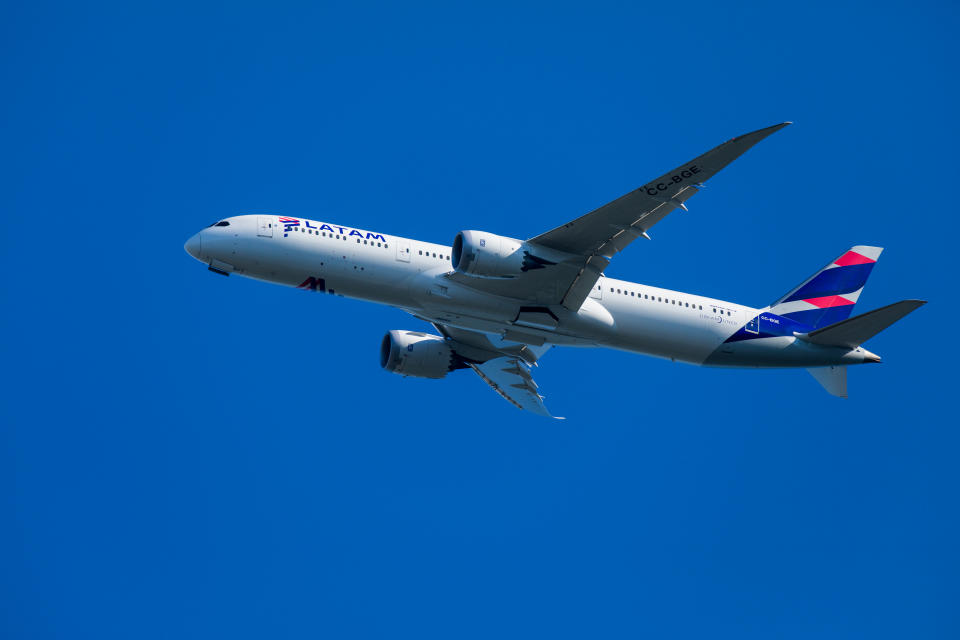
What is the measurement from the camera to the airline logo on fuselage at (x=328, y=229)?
38.0 m

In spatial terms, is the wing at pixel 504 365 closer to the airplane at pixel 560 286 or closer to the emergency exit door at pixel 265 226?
the airplane at pixel 560 286

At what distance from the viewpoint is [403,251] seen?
3809 centimetres

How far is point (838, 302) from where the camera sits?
44469 millimetres

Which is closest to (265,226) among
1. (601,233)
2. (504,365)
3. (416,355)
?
(416,355)

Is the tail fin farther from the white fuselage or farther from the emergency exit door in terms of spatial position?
the emergency exit door

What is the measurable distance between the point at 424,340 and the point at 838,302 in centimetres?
1725

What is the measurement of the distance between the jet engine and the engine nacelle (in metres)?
8.58

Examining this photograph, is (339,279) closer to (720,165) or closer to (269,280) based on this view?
(269,280)

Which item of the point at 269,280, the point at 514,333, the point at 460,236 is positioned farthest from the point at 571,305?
the point at 269,280

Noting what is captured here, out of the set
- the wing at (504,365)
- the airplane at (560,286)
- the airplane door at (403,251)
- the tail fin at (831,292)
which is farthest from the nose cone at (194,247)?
the tail fin at (831,292)

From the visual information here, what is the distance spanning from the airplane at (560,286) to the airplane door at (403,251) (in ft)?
0.16

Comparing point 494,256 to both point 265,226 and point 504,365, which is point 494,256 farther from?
point 504,365

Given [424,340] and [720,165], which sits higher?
[720,165]

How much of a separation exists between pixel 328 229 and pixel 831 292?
69.2 ft
